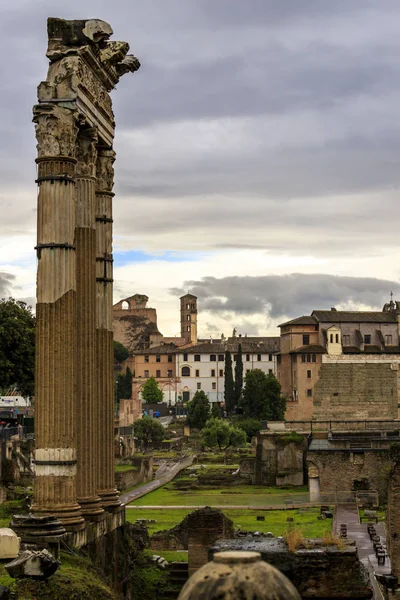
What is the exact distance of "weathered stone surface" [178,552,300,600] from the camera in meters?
4.43

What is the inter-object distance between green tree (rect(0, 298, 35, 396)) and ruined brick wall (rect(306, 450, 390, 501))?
12035mm

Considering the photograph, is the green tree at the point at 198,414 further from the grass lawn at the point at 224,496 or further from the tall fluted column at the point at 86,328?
the tall fluted column at the point at 86,328

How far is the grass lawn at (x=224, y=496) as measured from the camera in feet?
150

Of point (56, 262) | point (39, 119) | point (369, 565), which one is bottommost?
point (369, 565)

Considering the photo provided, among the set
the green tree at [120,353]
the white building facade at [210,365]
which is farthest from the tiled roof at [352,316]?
the green tree at [120,353]

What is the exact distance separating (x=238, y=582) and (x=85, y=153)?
1494 centimetres

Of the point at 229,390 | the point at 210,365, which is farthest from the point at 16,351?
the point at 210,365

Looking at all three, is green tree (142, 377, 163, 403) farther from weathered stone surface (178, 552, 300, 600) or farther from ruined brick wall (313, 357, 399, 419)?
weathered stone surface (178, 552, 300, 600)

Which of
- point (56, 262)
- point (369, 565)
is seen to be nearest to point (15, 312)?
point (369, 565)

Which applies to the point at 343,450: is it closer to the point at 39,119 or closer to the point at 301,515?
the point at 301,515

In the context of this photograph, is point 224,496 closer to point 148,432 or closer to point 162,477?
point 162,477

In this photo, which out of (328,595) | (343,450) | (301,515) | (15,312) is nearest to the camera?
(328,595)

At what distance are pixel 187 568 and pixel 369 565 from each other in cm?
371

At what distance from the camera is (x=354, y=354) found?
309 ft
